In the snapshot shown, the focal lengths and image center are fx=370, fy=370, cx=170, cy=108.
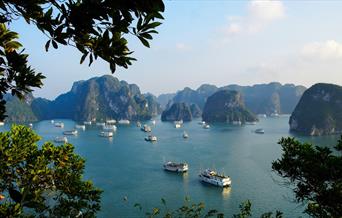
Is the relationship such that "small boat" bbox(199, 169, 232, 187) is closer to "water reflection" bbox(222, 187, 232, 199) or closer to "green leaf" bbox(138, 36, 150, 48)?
"water reflection" bbox(222, 187, 232, 199)

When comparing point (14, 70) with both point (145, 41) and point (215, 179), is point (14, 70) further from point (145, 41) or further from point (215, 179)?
point (215, 179)

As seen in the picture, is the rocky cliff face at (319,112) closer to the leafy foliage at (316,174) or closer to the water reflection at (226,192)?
the water reflection at (226,192)

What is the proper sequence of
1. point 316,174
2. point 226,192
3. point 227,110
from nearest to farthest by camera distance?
point 316,174 < point 226,192 < point 227,110

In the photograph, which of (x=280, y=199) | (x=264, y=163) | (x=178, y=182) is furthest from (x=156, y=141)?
(x=280, y=199)

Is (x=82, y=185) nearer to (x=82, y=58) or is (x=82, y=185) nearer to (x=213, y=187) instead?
(x=82, y=58)

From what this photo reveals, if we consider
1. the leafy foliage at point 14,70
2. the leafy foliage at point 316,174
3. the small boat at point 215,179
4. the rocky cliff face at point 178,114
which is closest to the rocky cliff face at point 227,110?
the rocky cliff face at point 178,114

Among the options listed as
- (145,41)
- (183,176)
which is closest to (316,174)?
(145,41)
